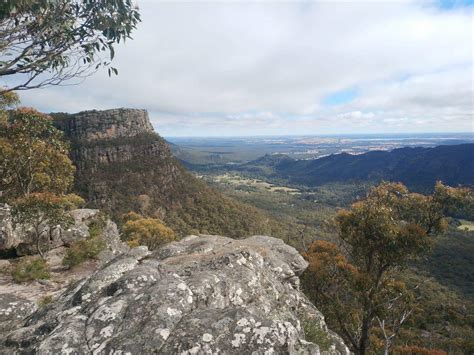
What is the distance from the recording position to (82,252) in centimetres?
2133

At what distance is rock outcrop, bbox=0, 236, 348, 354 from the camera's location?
582 centimetres

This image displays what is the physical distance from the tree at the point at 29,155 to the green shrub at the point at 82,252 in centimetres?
675

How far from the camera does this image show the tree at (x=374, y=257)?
1938cm

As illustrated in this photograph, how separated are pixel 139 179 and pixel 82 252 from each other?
4151 inches

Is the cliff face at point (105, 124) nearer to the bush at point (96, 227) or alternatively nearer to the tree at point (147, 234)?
the tree at point (147, 234)

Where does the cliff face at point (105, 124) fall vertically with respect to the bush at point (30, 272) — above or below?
above

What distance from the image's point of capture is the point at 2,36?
26.8 feet

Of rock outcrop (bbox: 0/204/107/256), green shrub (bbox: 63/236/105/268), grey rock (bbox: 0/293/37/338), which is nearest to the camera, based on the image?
grey rock (bbox: 0/293/37/338)

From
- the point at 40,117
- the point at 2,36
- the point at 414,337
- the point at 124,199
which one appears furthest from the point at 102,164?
the point at 2,36

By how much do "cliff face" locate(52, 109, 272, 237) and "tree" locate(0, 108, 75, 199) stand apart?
67.3 m

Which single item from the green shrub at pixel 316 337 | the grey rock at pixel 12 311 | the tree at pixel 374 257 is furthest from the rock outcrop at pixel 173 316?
the tree at pixel 374 257

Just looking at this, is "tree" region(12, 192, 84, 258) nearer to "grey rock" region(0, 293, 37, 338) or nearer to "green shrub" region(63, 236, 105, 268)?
A: "green shrub" region(63, 236, 105, 268)

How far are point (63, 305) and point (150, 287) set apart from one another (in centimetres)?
283

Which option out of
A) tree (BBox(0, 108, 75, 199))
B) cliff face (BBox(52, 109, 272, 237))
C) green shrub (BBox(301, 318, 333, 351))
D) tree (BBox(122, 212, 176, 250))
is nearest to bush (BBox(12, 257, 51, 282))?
tree (BBox(0, 108, 75, 199))
